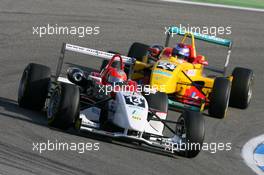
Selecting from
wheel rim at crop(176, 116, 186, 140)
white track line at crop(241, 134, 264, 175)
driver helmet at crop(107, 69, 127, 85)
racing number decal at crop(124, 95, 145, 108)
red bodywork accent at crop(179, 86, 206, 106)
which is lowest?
white track line at crop(241, 134, 264, 175)

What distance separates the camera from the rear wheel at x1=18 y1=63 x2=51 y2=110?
51.1 feet

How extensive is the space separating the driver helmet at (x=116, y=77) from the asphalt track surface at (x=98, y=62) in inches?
52.6

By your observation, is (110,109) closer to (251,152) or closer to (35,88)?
(35,88)

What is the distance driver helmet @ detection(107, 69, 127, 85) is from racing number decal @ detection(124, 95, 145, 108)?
86 centimetres

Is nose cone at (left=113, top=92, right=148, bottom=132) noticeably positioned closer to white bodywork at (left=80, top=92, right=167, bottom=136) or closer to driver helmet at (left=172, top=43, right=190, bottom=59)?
white bodywork at (left=80, top=92, right=167, bottom=136)

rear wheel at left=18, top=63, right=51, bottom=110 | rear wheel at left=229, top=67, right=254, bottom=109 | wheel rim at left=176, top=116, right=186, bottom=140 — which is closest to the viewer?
wheel rim at left=176, top=116, right=186, bottom=140

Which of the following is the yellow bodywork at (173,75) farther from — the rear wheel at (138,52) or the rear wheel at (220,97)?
the rear wheel at (138,52)

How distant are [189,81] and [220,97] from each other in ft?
3.57

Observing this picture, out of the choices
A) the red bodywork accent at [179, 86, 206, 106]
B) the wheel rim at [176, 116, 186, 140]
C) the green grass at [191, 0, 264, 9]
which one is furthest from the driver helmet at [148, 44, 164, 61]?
the green grass at [191, 0, 264, 9]

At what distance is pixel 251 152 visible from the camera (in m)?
15.7

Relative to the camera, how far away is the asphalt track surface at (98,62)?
44.3 ft

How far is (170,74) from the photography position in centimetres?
1783

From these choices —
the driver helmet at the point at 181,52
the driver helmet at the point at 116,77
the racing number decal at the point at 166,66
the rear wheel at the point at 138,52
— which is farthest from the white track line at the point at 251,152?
the rear wheel at the point at 138,52

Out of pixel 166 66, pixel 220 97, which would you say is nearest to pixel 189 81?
pixel 166 66
